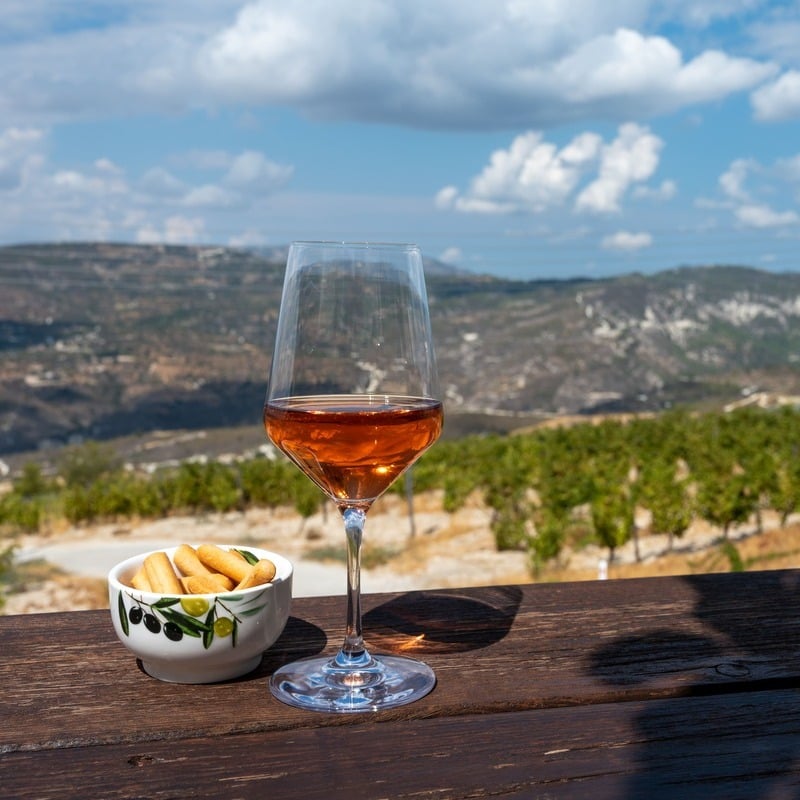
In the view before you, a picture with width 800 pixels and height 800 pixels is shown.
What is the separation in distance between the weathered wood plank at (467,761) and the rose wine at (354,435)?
285 mm

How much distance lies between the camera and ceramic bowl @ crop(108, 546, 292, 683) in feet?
3.45

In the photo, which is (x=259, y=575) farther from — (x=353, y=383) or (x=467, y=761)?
→ (x=467, y=761)

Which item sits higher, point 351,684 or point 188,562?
point 188,562

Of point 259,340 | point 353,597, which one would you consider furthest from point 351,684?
point 259,340

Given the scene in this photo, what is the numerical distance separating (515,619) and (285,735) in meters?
0.47

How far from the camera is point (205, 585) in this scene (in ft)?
3.68

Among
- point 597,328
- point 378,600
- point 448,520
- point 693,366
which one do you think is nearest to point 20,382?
point 597,328

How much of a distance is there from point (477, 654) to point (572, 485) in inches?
504

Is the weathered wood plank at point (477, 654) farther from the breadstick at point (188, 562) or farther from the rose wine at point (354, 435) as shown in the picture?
the rose wine at point (354, 435)

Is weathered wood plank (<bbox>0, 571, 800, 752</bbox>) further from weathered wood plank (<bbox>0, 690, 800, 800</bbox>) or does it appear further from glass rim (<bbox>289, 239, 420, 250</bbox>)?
glass rim (<bbox>289, 239, 420, 250</bbox>)

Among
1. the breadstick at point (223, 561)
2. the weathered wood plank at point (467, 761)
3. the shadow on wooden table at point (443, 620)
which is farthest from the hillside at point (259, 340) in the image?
the weathered wood plank at point (467, 761)

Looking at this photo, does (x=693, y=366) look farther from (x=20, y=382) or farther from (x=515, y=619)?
(x=515, y=619)

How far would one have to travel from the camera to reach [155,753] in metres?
0.89

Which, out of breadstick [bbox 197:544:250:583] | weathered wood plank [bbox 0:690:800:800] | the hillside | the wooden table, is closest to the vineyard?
the wooden table
